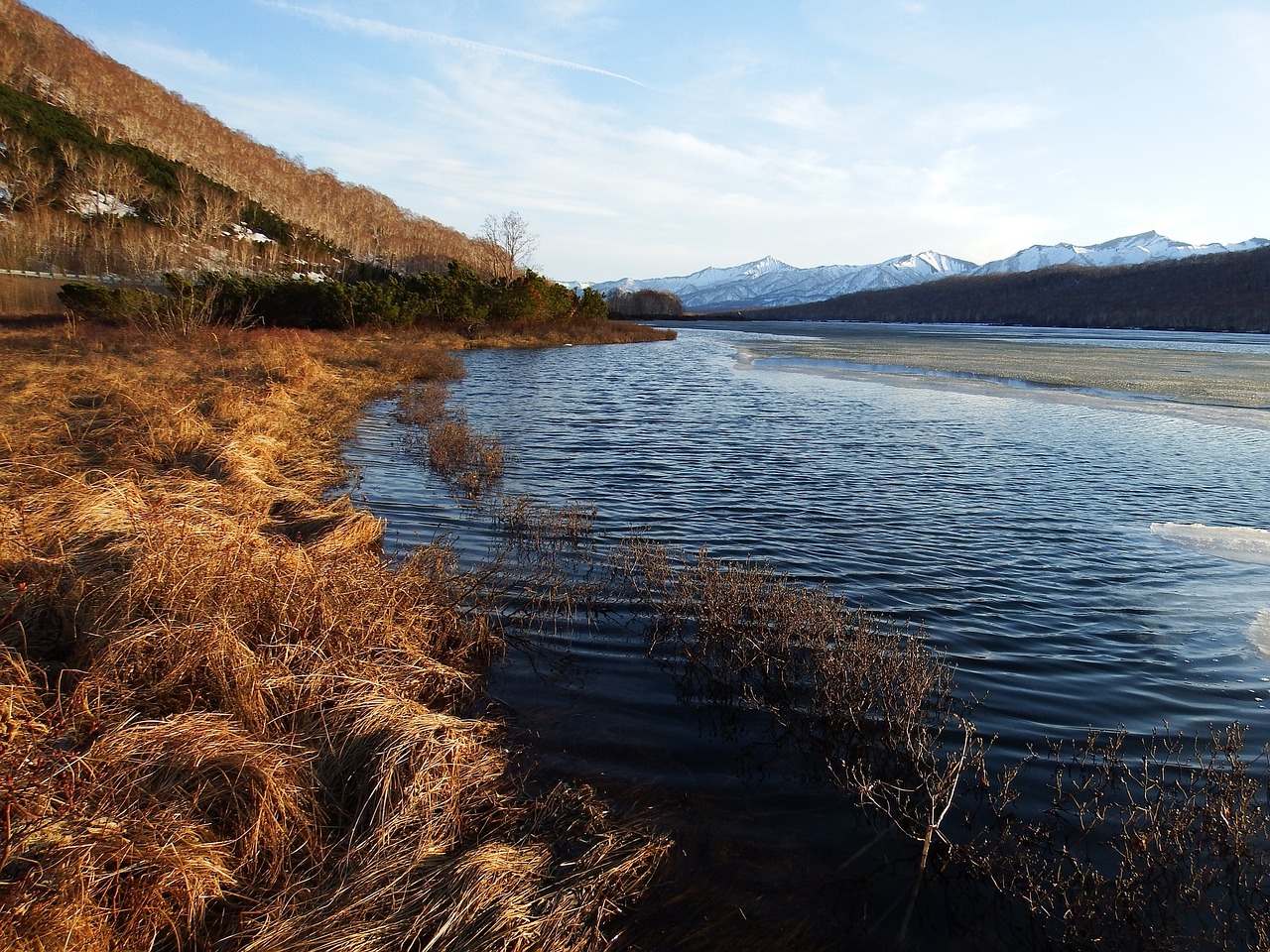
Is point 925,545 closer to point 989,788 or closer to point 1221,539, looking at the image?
point 1221,539

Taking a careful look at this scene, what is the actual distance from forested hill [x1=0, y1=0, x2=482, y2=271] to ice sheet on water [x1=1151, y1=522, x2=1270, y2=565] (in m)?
82.0

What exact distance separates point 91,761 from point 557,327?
60120mm

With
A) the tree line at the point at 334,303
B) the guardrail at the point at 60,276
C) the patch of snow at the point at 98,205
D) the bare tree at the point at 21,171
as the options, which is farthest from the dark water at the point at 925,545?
the patch of snow at the point at 98,205

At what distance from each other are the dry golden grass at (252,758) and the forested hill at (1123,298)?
134033mm

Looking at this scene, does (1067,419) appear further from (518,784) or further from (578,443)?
(518,784)

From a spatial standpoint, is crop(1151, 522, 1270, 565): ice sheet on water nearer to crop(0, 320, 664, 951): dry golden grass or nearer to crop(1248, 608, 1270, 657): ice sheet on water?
crop(1248, 608, 1270, 657): ice sheet on water

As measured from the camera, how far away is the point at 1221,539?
10430 mm

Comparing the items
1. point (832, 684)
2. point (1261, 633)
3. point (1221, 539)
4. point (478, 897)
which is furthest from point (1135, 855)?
point (1221, 539)

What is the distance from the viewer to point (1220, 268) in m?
141

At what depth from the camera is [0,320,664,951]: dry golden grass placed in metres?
2.97

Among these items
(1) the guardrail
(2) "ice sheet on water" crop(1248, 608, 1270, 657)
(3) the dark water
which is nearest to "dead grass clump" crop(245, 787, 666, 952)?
(3) the dark water

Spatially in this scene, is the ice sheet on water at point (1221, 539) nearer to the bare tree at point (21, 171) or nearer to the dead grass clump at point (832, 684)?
the dead grass clump at point (832, 684)

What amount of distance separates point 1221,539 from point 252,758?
1283 cm

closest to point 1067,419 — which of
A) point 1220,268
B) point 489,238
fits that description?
point 489,238
